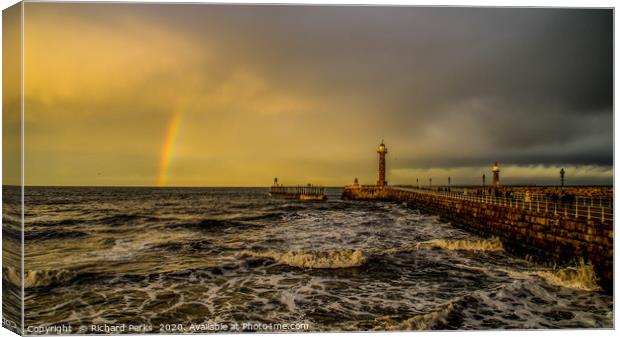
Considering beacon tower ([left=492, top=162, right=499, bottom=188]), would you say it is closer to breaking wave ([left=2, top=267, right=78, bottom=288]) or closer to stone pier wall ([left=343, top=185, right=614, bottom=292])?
stone pier wall ([left=343, top=185, right=614, bottom=292])

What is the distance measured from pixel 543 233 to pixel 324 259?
24.0ft

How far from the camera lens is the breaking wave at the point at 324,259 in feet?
34.3

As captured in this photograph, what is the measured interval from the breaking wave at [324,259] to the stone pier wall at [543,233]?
226 inches

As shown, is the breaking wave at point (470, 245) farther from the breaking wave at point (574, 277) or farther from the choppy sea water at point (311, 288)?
the breaking wave at point (574, 277)

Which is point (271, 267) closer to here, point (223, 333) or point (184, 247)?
point (223, 333)

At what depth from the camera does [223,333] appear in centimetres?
657

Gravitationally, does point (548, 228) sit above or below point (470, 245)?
above

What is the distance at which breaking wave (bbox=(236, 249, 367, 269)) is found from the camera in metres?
10.5

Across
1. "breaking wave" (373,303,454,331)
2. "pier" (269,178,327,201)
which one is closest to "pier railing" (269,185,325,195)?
"pier" (269,178,327,201)

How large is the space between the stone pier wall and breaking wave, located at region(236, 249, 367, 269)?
18.9ft

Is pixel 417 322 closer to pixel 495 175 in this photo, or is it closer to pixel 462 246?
pixel 462 246

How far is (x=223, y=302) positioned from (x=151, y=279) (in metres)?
3.00

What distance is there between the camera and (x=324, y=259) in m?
10.6

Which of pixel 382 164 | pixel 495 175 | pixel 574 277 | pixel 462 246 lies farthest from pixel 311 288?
pixel 382 164
